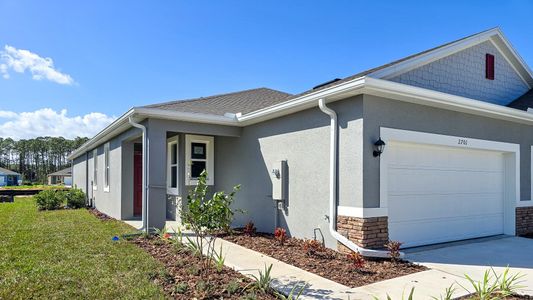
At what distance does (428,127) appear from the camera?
717 cm

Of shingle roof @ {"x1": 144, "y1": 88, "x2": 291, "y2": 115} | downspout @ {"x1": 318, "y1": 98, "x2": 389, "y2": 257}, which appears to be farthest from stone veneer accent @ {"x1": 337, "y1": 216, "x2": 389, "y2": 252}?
shingle roof @ {"x1": 144, "y1": 88, "x2": 291, "y2": 115}

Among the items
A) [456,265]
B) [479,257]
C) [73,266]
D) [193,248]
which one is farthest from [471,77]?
[73,266]

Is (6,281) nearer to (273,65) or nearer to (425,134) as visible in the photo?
(425,134)

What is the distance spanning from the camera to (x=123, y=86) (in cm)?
1466

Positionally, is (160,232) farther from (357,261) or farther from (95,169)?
(95,169)

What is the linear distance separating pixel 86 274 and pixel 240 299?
246 centimetres

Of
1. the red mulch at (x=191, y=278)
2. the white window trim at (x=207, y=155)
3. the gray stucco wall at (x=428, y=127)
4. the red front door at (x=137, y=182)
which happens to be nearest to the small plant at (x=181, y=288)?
the red mulch at (x=191, y=278)

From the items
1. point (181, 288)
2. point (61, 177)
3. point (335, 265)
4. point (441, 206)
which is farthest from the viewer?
point (61, 177)

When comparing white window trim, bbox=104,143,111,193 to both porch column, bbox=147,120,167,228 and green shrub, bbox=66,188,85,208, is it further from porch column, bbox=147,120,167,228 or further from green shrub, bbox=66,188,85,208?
porch column, bbox=147,120,167,228

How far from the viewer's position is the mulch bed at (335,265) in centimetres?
514

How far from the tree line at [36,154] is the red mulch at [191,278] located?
3123 inches

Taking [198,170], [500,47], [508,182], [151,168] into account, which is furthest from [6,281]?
[500,47]

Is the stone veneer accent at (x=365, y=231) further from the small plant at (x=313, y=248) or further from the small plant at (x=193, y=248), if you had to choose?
the small plant at (x=193, y=248)

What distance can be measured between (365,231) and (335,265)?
86 cm
